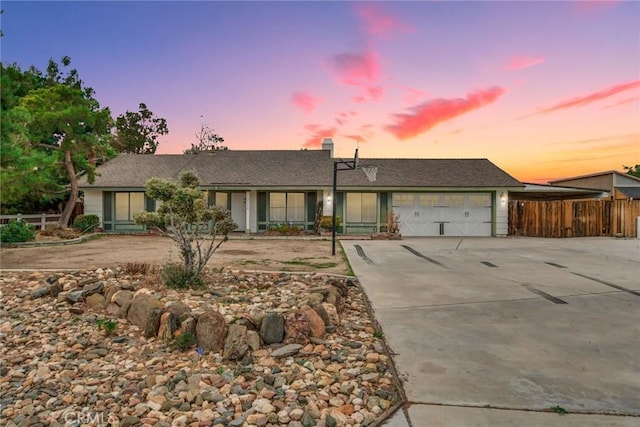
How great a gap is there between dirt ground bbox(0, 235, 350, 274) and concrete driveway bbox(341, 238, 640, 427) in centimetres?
153

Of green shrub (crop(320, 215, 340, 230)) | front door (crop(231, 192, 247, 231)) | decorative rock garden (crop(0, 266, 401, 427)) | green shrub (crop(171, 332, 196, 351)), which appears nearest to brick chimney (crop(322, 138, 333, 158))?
green shrub (crop(320, 215, 340, 230))

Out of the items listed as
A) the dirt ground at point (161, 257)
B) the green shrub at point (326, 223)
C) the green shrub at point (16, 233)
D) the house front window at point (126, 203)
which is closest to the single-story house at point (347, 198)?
the house front window at point (126, 203)

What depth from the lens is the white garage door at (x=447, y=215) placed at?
57.8ft

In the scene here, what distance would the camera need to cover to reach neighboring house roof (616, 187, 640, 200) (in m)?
21.4

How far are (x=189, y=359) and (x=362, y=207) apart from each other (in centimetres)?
1473

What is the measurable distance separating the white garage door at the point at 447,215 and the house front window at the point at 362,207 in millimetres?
1306

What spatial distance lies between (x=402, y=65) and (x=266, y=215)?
957 centimetres

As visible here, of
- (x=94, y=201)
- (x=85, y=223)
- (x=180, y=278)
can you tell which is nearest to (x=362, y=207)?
(x=180, y=278)

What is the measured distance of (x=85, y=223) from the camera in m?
16.9

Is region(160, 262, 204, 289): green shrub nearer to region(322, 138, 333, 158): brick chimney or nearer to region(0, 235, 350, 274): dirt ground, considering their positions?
region(0, 235, 350, 274): dirt ground

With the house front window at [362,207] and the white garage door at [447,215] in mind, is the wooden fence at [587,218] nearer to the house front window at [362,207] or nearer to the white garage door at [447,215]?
the white garage door at [447,215]

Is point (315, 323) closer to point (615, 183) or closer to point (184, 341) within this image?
point (184, 341)

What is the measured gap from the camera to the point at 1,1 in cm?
1048

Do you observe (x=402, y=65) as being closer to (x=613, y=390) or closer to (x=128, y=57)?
(x=128, y=57)
